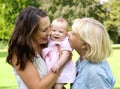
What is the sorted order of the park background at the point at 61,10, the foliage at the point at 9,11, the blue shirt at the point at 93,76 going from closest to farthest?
the blue shirt at the point at 93,76 → the park background at the point at 61,10 → the foliage at the point at 9,11

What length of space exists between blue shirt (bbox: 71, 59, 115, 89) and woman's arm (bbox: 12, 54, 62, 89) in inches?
8.8

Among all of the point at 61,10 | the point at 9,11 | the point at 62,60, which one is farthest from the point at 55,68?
the point at 9,11

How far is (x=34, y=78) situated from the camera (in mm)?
3709

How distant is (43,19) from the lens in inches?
148

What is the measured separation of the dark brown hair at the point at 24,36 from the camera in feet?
12.1

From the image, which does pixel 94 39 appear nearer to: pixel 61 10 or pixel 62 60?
pixel 62 60

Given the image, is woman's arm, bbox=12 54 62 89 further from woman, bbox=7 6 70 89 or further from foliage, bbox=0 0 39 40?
foliage, bbox=0 0 39 40

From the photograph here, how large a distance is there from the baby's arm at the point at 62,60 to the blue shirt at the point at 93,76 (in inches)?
7.6

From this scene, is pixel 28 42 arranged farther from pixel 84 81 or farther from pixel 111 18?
pixel 111 18

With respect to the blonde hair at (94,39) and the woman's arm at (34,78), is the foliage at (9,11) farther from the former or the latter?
the blonde hair at (94,39)

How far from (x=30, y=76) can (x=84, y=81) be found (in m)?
0.47

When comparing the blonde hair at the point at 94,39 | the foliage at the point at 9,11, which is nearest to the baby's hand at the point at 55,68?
the blonde hair at the point at 94,39

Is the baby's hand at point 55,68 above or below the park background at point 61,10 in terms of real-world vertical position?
above

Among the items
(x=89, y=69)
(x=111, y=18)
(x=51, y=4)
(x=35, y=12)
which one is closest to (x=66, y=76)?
(x=89, y=69)
